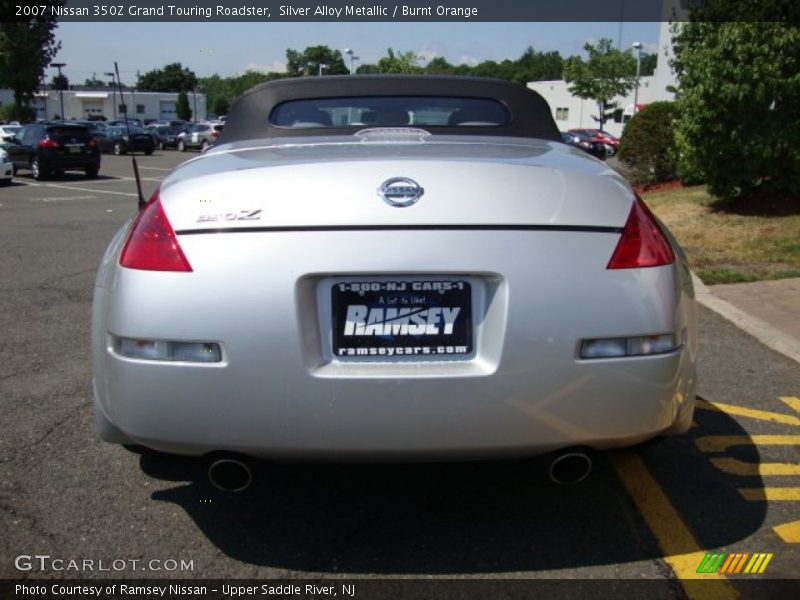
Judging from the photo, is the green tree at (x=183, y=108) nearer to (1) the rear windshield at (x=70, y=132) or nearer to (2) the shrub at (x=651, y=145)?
(1) the rear windshield at (x=70, y=132)

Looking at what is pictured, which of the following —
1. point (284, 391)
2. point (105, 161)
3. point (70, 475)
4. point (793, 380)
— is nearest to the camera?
point (284, 391)

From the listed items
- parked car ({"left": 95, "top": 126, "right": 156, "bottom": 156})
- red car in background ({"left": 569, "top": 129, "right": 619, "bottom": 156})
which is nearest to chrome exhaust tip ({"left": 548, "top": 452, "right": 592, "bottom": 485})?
parked car ({"left": 95, "top": 126, "right": 156, "bottom": 156})

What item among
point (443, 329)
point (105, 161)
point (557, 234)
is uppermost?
point (557, 234)

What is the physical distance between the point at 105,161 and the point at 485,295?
33.9 meters

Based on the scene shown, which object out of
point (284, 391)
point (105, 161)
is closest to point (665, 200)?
point (284, 391)

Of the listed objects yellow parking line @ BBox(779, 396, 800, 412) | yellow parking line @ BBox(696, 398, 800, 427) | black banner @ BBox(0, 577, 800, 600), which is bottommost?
yellow parking line @ BBox(779, 396, 800, 412)

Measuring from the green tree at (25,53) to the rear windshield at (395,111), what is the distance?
173ft

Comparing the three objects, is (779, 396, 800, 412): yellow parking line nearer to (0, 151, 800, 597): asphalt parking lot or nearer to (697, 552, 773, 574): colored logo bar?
(0, 151, 800, 597): asphalt parking lot

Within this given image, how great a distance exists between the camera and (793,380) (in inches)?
188

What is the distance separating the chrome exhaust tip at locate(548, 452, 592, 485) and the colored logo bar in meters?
0.52

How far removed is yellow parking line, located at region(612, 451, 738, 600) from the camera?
8.51 ft

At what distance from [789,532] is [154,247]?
248 centimetres

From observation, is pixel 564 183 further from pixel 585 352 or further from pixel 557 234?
pixel 585 352

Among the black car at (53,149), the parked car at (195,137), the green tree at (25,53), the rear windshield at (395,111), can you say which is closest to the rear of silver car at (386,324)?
the rear windshield at (395,111)
